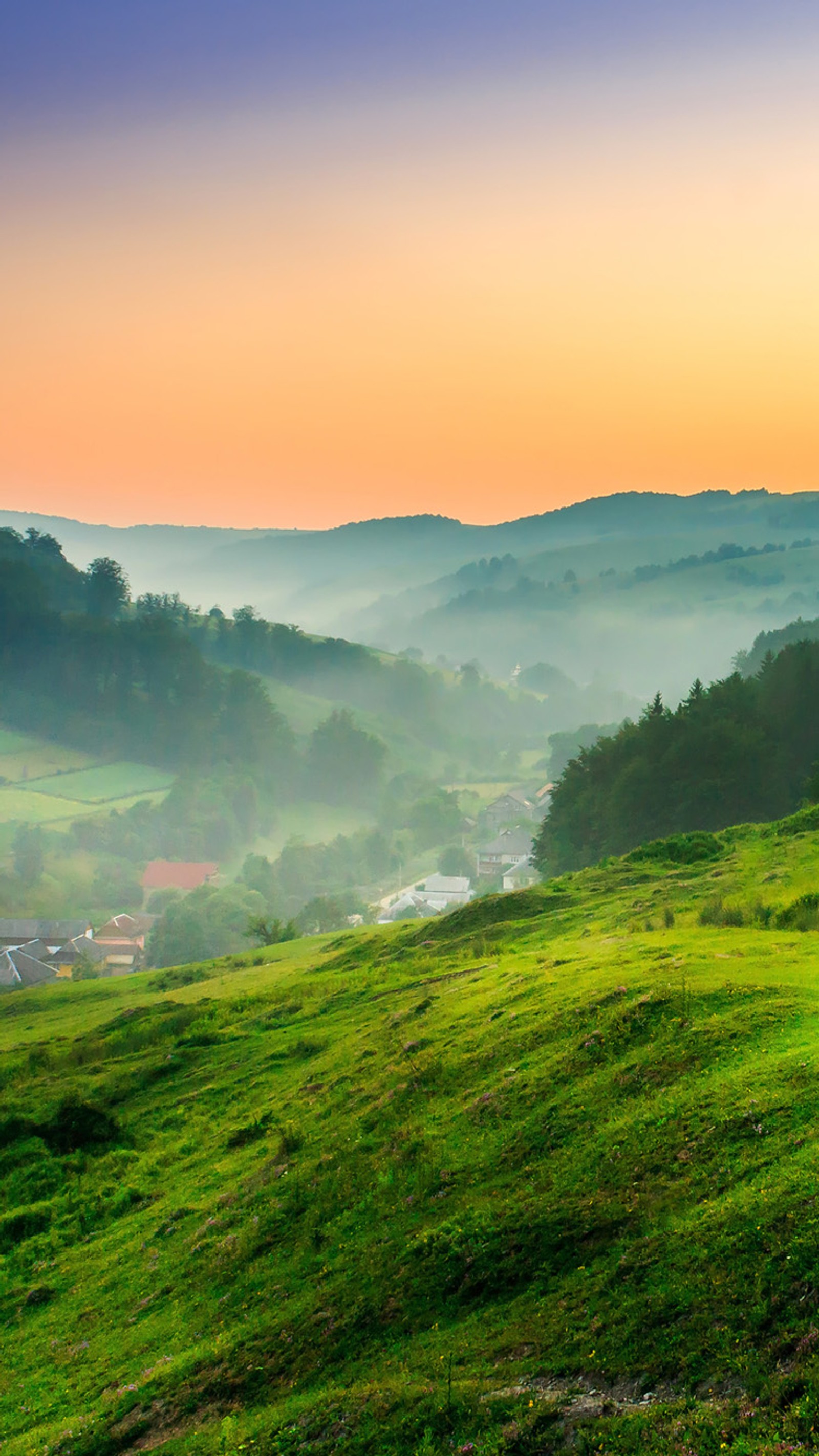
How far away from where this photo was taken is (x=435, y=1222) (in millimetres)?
11367

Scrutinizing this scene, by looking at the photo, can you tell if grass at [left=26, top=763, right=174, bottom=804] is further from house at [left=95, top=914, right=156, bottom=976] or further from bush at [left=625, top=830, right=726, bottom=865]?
bush at [left=625, top=830, right=726, bottom=865]

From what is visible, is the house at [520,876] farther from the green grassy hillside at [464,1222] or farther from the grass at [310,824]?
the green grassy hillside at [464,1222]

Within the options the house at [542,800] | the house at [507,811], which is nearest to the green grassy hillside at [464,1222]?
the house at [542,800]

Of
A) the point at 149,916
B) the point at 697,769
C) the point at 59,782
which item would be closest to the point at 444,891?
the point at 149,916

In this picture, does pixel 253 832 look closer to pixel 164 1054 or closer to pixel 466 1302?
pixel 164 1054

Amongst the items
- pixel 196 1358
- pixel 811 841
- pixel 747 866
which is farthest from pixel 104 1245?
pixel 811 841

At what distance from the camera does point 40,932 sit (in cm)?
8731

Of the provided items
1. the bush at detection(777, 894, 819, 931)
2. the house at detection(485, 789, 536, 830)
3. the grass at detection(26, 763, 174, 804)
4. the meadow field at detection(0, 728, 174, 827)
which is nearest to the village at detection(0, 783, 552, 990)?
the house at detection(485, 789, 536, 830)

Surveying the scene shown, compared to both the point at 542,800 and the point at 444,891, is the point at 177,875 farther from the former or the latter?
the point at 542,800

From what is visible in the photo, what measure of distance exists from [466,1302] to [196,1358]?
3916 millimetres

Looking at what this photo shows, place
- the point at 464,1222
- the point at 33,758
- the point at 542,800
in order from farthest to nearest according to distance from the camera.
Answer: the point at 33,758, the point at 542,800, the point at 464,1222

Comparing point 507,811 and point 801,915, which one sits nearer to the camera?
point 801,915

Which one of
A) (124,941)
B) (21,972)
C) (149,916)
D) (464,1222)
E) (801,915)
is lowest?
(149,916)

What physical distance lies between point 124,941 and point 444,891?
36.3 meters
